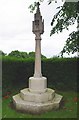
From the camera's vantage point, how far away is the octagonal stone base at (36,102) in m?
11.4

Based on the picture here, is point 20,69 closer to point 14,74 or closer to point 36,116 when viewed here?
point 14,74

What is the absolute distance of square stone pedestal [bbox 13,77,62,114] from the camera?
11367 millimetres

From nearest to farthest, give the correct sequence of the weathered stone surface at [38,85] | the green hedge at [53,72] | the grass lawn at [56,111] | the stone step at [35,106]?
the grass lawn at [56,111], the stone step at [35,106], the weathered stone surface at [38,85], the green hedge at [53,72]

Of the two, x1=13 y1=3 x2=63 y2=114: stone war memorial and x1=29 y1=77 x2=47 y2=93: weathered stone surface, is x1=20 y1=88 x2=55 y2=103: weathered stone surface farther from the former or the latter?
x1=29 y1=77 x2=47 y2=93: weathered stone surface

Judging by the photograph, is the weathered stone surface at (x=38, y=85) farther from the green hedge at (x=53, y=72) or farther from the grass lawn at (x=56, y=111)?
the green hedge at (x=53, y=72)

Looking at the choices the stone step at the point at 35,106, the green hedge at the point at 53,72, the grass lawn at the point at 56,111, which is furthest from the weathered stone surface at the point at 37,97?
the green hedge at the point at 53,72

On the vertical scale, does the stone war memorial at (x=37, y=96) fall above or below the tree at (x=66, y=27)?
below

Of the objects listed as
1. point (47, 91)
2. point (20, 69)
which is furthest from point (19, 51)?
point (47, 91)

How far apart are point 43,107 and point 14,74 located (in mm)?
4884

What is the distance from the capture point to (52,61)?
16234 mm

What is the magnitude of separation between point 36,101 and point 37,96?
0.23 metres

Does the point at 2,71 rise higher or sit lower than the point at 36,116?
higher

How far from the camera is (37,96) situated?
465 inches

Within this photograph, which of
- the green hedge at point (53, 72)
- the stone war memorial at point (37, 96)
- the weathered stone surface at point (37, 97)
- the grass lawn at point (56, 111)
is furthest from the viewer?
the green hedge at point (53, 72)
